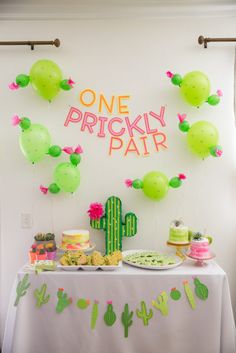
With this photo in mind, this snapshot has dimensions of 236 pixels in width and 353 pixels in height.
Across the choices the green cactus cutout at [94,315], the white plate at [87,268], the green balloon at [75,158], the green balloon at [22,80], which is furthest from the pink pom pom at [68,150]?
the green cactus cutout at [94,315]

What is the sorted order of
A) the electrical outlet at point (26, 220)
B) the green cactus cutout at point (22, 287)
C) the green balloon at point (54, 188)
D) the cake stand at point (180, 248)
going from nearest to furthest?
the green cactus cutout at point (22, 287)
the cake stand at point (180, 248)
the green balloon at point (54, 188)
the electrical outlet at point (26, 220)

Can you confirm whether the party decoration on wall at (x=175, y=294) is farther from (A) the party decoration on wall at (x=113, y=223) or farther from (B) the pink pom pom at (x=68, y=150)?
(B) the pink pom pom at (x=68, y=150)

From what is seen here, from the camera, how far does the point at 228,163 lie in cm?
265

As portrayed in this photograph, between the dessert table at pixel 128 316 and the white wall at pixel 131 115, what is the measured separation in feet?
1.53

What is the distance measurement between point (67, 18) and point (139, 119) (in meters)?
0.87

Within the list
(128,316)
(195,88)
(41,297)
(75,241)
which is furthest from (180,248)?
(195,88)

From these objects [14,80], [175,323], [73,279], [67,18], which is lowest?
[175,323]

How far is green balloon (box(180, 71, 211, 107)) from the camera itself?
2.41 m

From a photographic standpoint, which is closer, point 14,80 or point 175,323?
point 175,323

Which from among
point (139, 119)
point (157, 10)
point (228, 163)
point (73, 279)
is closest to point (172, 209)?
point (228, 163)

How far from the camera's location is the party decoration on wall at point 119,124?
264 centimetres

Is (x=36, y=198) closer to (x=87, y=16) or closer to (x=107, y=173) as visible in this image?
(x=107, y=173)

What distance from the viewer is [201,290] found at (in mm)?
2229

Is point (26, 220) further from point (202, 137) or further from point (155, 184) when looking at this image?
point (202, 137)
